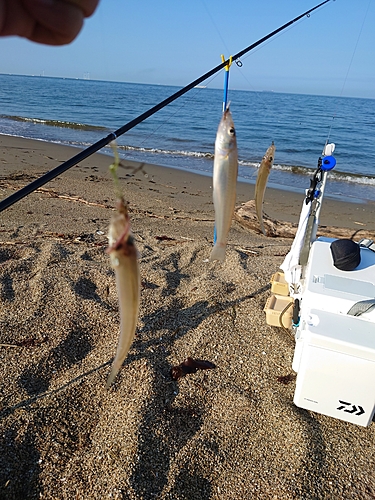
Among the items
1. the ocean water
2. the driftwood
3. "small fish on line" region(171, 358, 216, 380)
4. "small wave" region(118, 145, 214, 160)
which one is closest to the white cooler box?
"small fish on line" region(171, 358, 216, 380)

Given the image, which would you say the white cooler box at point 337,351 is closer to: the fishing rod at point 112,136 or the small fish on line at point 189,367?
the small fish on line at point 189,367

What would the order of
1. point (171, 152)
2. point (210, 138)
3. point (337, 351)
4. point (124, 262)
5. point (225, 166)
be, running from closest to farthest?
point (124, 262) < point (225, 166) < point (337, 351) < point (171, 152) < point (210, 138)

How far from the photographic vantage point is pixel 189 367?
151 inches

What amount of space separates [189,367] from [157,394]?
0.47 meters

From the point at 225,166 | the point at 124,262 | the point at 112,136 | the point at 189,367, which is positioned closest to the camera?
the point at 124,262

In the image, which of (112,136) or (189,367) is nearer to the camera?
(112,136)

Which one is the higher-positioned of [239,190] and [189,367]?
[189,367]

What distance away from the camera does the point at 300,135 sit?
81.4 ft

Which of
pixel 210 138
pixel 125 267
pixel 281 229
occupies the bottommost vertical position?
pixel 210 138

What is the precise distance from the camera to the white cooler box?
2.88 metres

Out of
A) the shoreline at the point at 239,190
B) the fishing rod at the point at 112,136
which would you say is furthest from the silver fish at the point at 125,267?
the shoreline at the point at 239,190

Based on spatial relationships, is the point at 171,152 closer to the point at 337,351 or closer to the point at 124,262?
the point at 337,351

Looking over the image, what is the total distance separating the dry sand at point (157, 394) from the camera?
9.36ft

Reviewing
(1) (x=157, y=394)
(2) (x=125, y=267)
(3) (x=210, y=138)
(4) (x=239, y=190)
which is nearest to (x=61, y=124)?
(3) (x=210, y=138)
